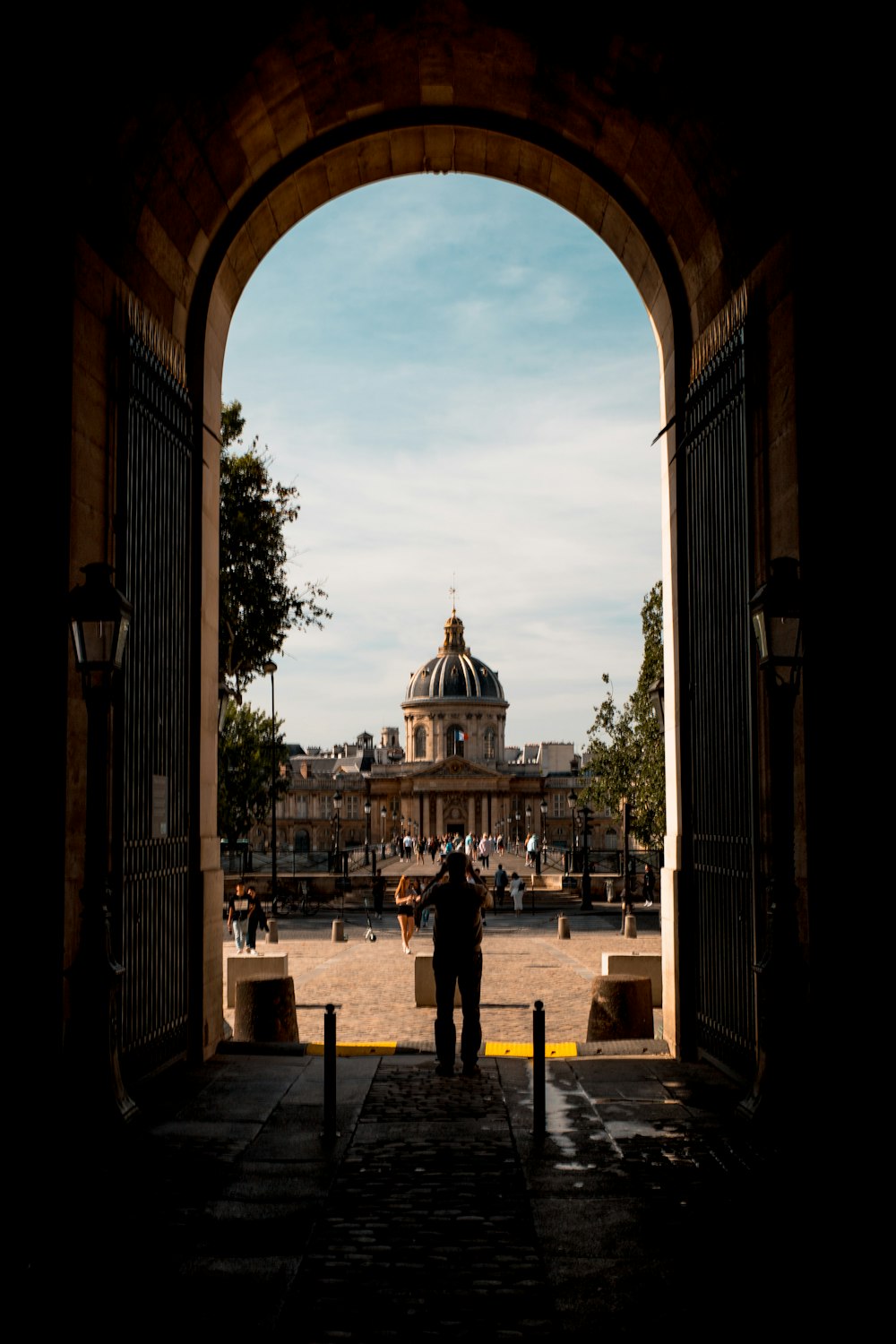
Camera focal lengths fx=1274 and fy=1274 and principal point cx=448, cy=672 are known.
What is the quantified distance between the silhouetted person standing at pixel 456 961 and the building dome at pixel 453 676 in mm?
133301

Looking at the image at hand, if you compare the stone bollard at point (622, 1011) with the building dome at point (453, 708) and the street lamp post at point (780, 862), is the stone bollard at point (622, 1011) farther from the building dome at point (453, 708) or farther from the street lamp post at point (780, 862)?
the building dome at point (453, 708)

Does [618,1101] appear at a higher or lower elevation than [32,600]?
lower

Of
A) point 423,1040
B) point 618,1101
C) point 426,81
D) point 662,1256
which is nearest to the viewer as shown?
point 662,1256

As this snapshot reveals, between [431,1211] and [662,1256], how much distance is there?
1.30m

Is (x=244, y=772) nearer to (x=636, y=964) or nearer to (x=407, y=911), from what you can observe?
(x=407, y=911)

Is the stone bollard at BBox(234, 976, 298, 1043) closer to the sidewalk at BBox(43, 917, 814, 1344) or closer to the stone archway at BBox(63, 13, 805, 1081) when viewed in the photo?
the stone archway at BBox(63, 13, 805, 1081)

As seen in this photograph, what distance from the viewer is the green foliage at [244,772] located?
3916 centimetres

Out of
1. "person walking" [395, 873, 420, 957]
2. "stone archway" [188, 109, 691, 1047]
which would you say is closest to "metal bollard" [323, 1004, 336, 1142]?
"stone archway" [188, 109, 691, 1047]

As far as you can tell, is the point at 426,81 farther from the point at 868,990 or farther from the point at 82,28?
the point at 868,990

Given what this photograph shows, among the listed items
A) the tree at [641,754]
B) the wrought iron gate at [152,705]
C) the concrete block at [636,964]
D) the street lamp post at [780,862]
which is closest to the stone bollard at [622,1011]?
the concrete block at [636,964]

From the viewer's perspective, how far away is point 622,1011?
40.7ft

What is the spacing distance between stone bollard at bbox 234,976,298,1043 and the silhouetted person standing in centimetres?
277

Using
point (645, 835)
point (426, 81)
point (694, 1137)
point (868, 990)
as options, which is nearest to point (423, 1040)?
point (694, 1137)

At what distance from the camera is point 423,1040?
535 inches
